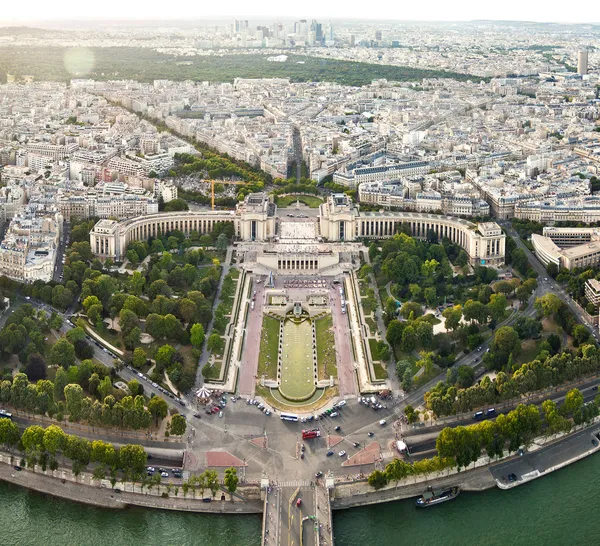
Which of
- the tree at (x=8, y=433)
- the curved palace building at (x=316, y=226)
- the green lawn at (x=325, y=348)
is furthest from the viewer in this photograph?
the curved palace building at (x=316, y=226)

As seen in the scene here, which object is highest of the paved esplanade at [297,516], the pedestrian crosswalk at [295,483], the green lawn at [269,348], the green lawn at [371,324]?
the green lawn at [371,324]

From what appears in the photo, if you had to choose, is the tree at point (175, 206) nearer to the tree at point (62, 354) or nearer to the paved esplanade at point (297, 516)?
the tree at point (62, 354)

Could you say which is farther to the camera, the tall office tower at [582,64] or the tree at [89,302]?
the tall office tower at [582,64]

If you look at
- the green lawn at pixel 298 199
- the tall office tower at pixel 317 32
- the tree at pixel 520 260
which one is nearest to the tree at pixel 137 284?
the green lawn at pixel 298 199

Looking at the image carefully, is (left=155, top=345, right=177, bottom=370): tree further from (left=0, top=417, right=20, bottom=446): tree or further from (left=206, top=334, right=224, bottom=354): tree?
(left=0, top=417, right=20, bottom=446): tree

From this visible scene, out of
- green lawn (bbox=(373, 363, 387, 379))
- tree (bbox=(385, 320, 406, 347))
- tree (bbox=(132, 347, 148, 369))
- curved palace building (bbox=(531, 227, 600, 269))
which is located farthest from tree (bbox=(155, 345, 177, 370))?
curved palace building (bbox=(531, 227, 600, 269))

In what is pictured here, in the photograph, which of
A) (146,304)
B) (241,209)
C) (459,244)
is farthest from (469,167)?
(146,304)

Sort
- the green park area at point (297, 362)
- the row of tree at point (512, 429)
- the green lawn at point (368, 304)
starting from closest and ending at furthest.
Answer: the row of tree at point (512, 429)
the green park area at point (297, 362)
the green lawn at point (368, 304)

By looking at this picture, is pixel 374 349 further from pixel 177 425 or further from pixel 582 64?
pixel 582 64
